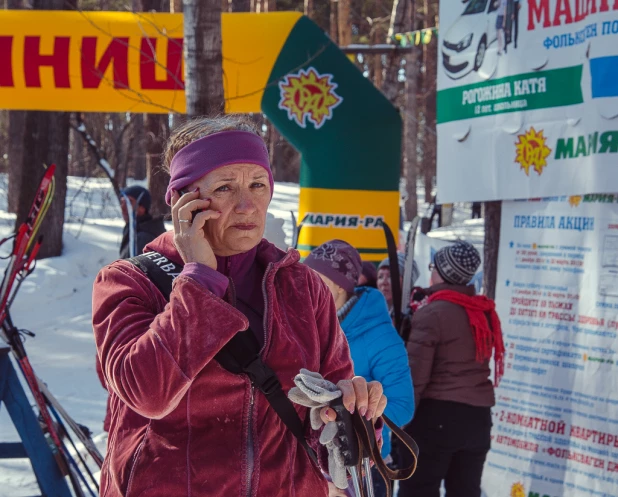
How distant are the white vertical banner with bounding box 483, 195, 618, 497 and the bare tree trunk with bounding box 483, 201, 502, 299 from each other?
1011 mm

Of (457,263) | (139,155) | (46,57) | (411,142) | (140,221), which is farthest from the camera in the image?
(139,155)

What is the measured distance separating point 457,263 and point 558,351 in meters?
0.84

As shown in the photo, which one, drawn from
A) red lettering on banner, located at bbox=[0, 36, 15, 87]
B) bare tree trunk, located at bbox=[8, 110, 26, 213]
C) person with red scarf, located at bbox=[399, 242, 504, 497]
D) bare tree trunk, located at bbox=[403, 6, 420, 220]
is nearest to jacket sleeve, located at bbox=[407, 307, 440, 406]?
person with red scarf, located at bbox=[399, 242, 504, 497]

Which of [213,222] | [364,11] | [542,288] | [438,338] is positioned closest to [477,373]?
[438,338]

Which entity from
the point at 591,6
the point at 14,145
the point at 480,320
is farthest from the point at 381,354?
the point at 14,145

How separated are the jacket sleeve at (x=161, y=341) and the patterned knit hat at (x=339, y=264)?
1818 mm

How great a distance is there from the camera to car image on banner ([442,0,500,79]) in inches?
181

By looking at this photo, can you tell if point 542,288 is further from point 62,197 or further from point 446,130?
point 62,197

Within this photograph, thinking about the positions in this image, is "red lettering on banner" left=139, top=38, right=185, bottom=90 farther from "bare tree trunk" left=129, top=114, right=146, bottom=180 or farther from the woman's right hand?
"bare tree trunk" left=129, top=114, right=146, bottom=180

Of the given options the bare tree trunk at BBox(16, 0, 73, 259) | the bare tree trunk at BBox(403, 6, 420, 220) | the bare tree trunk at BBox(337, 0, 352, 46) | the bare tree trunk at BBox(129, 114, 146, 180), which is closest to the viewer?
the bare tree trunk at BBox(16, 0, 73, 259)

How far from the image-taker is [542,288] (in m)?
A: 4.40

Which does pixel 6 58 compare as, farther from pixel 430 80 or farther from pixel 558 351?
pixel 430 80

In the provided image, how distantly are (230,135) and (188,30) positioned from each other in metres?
3.22

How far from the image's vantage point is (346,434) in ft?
5.67
